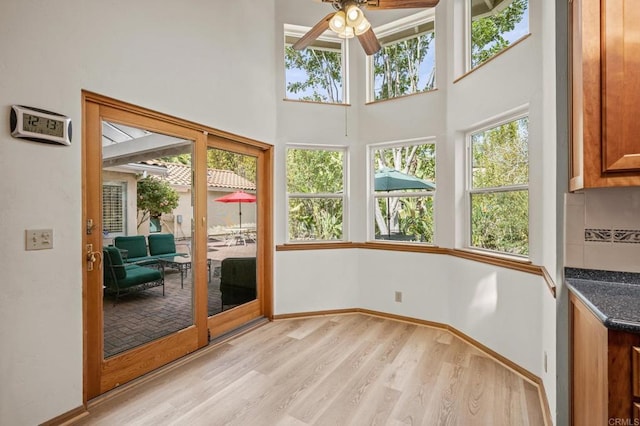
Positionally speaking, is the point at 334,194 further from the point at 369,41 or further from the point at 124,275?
the point at 124,275

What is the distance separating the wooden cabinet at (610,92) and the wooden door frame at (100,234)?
2.68 m

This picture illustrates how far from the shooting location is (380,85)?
3850mm

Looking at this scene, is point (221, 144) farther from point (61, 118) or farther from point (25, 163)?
point (25, 163)

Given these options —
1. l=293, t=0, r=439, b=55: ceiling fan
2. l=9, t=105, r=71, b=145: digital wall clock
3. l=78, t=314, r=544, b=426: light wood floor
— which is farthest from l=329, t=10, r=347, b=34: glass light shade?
l=78, t=314, r=544, b=426: light wood floor

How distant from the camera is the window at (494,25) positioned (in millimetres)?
2576

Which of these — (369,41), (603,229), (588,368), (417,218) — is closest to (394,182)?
(417,218)

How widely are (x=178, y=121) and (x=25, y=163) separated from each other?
1.10m

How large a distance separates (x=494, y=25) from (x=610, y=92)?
2094 millimetres

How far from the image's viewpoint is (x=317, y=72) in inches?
154

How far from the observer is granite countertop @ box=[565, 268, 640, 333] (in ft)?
3.32

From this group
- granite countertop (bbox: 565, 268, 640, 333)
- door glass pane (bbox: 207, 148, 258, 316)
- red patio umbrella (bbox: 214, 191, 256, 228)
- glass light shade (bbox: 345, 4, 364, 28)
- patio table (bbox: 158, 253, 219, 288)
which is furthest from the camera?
red patio umbrella (bbox: 214, 191, 256, 228)

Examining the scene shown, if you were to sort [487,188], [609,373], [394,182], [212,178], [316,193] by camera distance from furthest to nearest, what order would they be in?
[316,193] < [394,182] < [212,178] < [487,188] < [609,373]

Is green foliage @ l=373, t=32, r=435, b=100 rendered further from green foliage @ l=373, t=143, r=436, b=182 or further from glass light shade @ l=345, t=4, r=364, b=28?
glass light shade @ l=345, t=4, r=364, b=28

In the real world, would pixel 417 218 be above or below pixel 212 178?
below
